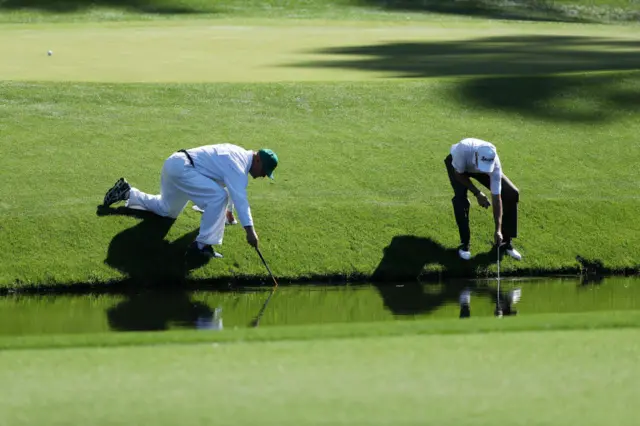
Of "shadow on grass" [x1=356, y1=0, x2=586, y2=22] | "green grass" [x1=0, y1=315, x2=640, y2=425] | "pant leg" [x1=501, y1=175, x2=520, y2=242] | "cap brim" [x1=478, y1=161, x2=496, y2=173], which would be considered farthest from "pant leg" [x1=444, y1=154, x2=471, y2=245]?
"shadow on grass" [x1=356, y1=0, x2=586, y2=22]

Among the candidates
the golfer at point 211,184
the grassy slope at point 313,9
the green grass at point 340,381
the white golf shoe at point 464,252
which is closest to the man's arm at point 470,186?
the white golf shoe at point 464,252

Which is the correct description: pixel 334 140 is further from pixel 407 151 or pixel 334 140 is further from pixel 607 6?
pixel 607 6

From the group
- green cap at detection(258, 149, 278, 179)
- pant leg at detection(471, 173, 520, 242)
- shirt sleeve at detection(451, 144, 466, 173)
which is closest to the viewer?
green cap at detection(258, 149, 278, 179)

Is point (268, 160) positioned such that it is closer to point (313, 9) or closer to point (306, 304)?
point (306, 304)

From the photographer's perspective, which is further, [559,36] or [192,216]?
[559,36]

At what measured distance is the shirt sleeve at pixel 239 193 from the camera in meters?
12.5

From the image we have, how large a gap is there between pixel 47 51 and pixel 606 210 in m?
15.8

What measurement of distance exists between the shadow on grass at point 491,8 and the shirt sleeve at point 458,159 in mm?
39526

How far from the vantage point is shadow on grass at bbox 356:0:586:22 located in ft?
174

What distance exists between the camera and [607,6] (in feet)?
182

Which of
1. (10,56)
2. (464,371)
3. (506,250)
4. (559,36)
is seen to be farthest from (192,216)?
(559,36)

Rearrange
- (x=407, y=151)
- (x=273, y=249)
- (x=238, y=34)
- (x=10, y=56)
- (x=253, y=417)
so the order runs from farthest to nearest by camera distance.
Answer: (x=238, y=34), (x=10, y=56), (x=407, y=151), (x=273, y=249), (x=253, y=417)

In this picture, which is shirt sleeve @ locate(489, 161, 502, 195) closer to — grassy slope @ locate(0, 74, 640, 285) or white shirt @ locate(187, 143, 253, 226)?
grassy slope @ locate(0, 74, 640, 285)

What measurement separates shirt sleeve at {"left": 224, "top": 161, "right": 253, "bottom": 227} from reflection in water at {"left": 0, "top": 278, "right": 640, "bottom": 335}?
935mm
